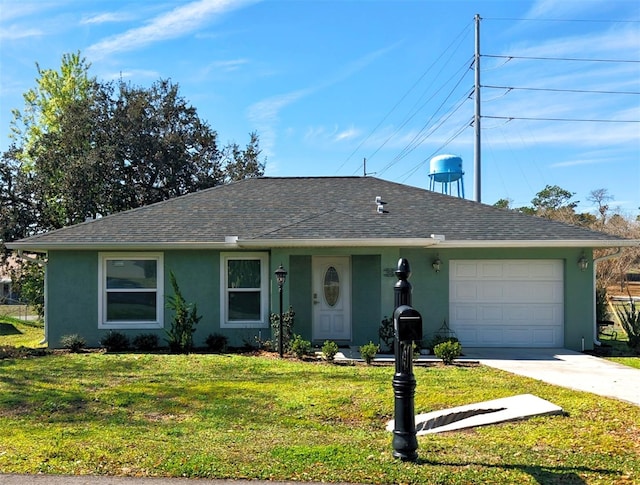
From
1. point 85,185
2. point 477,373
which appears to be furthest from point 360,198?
point 85,185

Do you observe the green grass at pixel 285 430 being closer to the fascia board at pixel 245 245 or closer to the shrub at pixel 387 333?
the shrub at pixel 387 333

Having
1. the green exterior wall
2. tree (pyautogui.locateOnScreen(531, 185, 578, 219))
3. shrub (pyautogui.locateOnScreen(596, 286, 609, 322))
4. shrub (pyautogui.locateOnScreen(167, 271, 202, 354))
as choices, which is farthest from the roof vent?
tree (pyautogui.locateOnScreen(531, 185, 578, 219))

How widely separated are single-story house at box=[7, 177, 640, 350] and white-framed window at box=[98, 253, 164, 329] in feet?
0.08

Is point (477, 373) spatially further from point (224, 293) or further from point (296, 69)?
point (296, 69)

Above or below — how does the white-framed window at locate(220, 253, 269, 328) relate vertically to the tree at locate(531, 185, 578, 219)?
below

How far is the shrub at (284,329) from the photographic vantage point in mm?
11867

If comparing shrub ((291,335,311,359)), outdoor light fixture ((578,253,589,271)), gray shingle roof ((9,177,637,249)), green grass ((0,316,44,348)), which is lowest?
green grass ((0,316,44,348))

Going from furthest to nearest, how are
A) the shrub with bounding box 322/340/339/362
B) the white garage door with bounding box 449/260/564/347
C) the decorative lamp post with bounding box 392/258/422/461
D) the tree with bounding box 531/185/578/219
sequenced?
the tree with bounding box 531/185/578/219 < the white garage door with bounding box 449/260/564/347 < the shrub with bounding box 322/340/339/362 < the decorative lamp post with bounding box 392/258/422/461

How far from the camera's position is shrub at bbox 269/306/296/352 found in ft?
38.9

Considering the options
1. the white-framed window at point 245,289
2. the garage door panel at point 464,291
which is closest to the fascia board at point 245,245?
the white-framed window at point 245,289

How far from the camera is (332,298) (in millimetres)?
13781

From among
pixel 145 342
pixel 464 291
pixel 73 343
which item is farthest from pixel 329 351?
pixel 73 343

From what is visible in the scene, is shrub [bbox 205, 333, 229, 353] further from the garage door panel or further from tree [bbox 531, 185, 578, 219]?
tree [bbox 531, 185, 578, 219]

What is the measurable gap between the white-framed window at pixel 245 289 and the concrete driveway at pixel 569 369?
4801 millimetres
